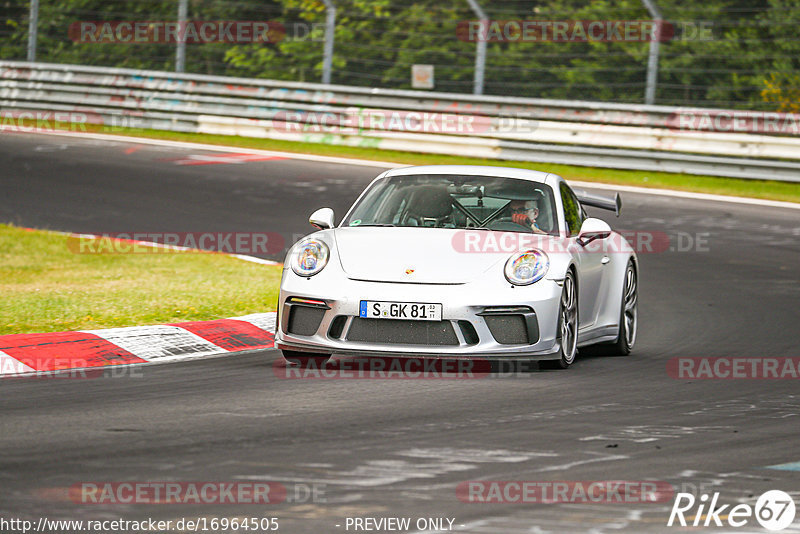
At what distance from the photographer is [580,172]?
65.5ft

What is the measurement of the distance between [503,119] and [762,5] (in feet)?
15.5

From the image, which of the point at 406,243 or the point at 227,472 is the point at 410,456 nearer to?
the point at 227,472

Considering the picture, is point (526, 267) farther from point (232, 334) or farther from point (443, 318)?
point (232, 334)

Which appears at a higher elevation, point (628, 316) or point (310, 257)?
point (310, 257)

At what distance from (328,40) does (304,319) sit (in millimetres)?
14764

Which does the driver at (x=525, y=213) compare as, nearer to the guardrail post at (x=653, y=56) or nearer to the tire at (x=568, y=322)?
the tire at (x=568, y=322)

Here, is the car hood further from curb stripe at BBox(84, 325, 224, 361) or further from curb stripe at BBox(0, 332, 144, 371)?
curb stripe at BBox(0, 332, 144, 371)

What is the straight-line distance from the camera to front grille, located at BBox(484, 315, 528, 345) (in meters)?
7.73

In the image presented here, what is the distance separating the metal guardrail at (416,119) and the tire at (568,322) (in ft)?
36.2

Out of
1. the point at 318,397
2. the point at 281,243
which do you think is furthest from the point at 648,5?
the point at 318,397

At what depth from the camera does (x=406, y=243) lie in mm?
8164

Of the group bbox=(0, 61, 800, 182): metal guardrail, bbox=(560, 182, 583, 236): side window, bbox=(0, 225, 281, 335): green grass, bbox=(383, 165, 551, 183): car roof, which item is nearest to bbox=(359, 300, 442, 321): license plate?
bbox=(560, 182, 583, 236): side window

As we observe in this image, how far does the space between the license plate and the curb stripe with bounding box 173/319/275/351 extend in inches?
62.3

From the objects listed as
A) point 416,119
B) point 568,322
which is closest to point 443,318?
point 568,322
